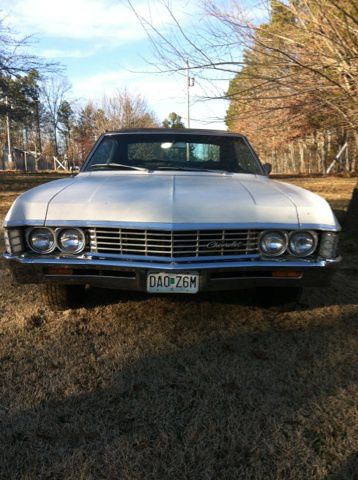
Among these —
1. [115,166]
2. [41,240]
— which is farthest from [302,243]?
[115,166]

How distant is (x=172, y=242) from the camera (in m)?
2.85

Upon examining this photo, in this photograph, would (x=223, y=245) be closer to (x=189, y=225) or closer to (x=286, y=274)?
(x=189, y=225)

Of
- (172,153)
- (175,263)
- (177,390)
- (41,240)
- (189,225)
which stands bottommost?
(177,390)

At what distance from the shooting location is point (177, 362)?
2.89 meters

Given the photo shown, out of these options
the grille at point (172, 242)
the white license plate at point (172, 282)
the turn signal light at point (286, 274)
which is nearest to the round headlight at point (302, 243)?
the turn signal light at point (286, 274)

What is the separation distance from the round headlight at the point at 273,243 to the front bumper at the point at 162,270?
59 millimetres

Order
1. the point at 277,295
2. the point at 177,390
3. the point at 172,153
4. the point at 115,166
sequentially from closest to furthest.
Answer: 1. the point at 177,390
2. the point at 277,295
3. the point at 115,166
4. the point at 172,153

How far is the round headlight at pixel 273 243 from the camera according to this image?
299cm

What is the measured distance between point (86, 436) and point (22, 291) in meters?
2.34

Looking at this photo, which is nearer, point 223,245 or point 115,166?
point 223,245

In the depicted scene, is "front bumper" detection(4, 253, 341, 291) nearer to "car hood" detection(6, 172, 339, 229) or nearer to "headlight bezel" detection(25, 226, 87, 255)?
"headlight bezel" detection(25, 226, 87, 255)

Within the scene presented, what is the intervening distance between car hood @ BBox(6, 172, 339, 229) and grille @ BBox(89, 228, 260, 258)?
0.21 ft

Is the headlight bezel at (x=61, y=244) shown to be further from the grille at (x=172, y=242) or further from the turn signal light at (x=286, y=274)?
the turn signal light at (x=286, y=274)

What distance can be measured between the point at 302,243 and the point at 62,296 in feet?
5.94
